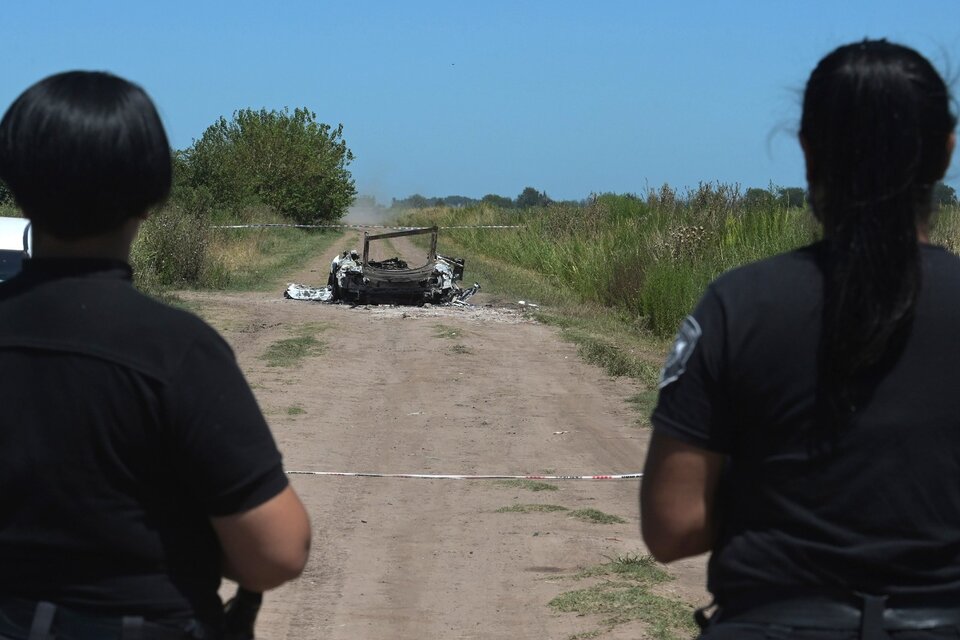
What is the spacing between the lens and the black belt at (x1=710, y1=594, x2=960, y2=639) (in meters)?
2.00

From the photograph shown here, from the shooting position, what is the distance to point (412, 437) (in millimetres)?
10195

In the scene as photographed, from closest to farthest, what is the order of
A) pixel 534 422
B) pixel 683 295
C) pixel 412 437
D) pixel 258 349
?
pixel 412 437 → pixel 534 422 → pixel 258 349 → pixel 683 295

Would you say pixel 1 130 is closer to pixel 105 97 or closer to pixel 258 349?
pixel 105 97

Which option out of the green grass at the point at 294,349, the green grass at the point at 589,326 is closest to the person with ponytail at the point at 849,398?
the green grass at the point at 589,326

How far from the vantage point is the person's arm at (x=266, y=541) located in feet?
6.79

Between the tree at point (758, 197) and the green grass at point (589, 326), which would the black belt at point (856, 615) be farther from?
the tree at point (758, 197)

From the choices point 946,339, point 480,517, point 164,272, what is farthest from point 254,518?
point 164,272

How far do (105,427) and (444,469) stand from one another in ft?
23.2

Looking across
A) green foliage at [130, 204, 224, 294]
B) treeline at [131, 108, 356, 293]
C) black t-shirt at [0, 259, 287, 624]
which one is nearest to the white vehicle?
treeline at [131, 108, 356, 293]

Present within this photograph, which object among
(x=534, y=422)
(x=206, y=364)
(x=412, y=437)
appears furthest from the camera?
(x=534, y=422)

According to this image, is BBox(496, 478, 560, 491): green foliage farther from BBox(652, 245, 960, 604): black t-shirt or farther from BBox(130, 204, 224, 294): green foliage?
BBox(130, 204, 224, 294): green foliage

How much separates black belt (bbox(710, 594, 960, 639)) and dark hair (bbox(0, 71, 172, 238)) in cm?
130

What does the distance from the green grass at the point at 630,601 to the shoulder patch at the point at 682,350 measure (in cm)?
360

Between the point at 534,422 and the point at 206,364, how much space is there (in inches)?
357
